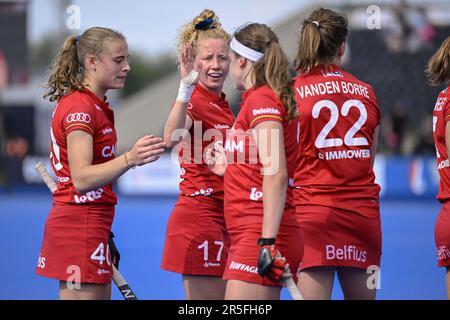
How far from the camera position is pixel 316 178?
4859 millimetres

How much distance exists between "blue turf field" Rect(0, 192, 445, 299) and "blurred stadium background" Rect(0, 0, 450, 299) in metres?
0.03

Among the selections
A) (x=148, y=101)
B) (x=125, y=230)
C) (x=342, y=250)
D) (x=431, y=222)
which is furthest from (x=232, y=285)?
(x=148, y=101)

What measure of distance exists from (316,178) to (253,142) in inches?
30.1

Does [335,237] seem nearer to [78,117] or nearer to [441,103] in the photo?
[441,103]

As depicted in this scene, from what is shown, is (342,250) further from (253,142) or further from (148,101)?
(148,101)

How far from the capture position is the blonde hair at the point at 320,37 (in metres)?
4.83

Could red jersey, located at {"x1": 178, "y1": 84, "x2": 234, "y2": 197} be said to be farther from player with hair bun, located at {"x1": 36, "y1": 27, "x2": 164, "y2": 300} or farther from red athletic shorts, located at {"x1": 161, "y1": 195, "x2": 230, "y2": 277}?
player with hair bun, located at {"x1": 36, "y1": 27, "x2": 164, "y2": 300}

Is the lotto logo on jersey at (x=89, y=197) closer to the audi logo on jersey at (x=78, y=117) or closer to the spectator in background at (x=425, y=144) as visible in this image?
the audi logo on jersey at (x=78, y=117)

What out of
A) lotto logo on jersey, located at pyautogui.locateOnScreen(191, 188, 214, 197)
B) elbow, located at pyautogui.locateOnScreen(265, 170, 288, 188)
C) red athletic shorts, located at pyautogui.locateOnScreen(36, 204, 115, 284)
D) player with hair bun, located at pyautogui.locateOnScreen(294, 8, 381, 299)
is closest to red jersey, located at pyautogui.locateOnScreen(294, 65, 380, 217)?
player with hair bun, located at pyautogui.locateOnScreen(294, 8, 381, 299)

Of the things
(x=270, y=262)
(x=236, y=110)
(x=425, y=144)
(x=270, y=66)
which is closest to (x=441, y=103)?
(x=270, y=66)

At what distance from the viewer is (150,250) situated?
10594mm

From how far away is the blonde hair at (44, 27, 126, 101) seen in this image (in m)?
4.61

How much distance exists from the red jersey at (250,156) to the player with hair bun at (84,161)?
39cm

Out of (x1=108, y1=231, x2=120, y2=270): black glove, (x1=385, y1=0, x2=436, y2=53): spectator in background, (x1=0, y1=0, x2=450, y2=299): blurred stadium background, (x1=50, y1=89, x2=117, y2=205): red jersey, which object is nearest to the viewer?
(x1=50, y1=89, x2=117, y2=205): red jersey
